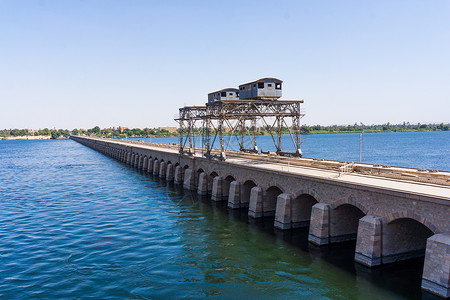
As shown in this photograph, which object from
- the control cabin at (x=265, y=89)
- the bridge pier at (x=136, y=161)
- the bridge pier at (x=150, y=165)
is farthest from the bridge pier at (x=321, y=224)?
the bridge pier at (x=136, y=161)

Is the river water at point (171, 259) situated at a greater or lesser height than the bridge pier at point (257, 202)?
lesser

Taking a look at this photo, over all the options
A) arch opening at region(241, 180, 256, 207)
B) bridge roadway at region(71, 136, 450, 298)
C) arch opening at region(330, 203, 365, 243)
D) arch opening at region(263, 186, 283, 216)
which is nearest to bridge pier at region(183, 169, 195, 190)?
bridge roadway at region(71, 136, 450, 298)

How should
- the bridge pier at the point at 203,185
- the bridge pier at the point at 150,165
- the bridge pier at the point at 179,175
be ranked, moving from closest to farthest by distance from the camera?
the bridge pier at the point at 203,185, the bridge pier at the point at 179,175, the bridge pier at the point at 150,165

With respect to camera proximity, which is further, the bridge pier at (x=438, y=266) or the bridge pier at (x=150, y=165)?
the bridge pier at (x=150, y=165)

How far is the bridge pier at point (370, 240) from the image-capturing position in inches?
877

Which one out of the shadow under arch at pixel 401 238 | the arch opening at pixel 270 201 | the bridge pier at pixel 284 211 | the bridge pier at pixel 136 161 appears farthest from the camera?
the bridge pier at pixel 136 161

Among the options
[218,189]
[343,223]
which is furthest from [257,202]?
[218,189]

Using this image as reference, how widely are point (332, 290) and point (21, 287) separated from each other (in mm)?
20911

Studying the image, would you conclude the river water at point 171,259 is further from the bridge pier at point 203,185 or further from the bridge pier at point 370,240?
the bridge pier at point 203,185

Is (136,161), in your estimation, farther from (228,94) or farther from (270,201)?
(270,201)

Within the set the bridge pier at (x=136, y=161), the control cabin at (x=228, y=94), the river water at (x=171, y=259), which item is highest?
the control cabin at (x=228, y=94)

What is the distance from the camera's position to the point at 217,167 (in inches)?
1855

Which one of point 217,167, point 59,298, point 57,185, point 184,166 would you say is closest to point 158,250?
point 59,298

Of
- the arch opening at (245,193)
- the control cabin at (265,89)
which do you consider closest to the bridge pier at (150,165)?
the control cabin at (265,89)
